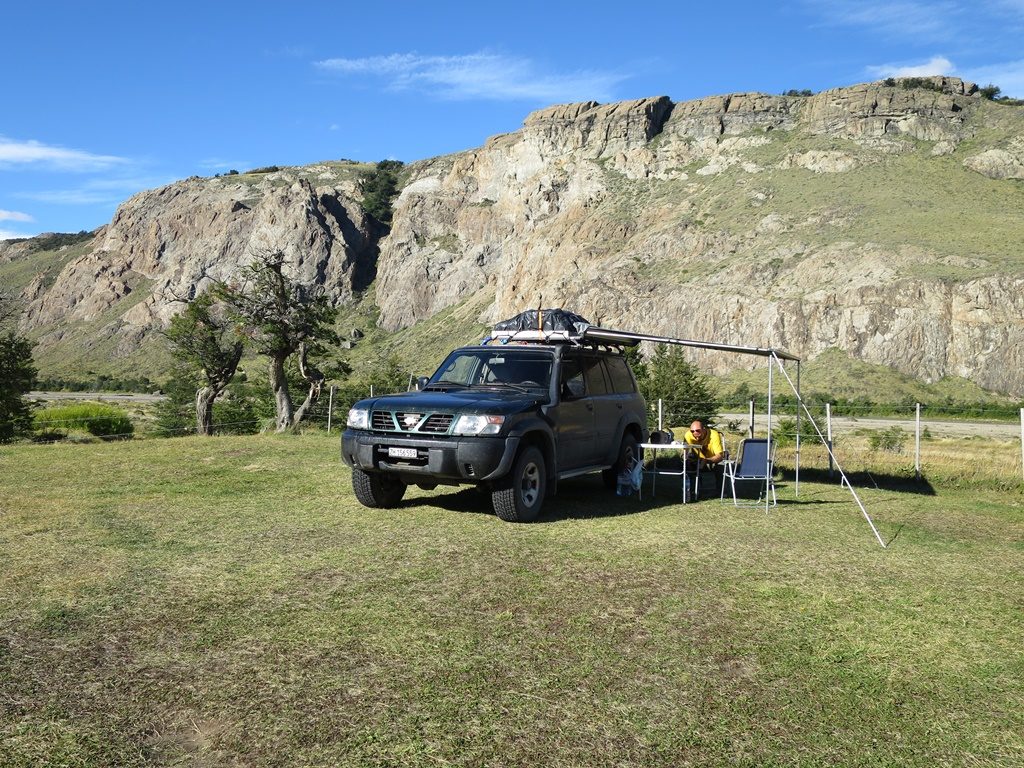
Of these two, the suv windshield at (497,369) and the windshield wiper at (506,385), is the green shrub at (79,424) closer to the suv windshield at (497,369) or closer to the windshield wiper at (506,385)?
the suv windshield at (497,369)

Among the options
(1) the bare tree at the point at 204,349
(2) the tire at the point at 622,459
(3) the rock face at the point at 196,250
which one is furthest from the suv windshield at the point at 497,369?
(3) the rock face at the point at 196,250

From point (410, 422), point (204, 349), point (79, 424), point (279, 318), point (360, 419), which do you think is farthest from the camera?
point (79, 424)

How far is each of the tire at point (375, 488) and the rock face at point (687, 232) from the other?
50.6 metres

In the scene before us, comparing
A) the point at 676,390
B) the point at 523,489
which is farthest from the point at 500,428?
the point at 676,390

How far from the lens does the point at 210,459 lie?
14.1m

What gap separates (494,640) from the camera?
496 cm

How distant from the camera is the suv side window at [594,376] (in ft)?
35.8

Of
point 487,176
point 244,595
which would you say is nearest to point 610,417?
point 244,595

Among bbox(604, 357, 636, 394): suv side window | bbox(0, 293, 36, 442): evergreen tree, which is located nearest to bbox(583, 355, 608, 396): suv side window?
bbox(604, 357, 636, 394): suv side window

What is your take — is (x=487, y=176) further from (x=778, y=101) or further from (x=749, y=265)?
(x=749, y=265)

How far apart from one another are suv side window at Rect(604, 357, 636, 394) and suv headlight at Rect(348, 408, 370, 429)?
12.7ft

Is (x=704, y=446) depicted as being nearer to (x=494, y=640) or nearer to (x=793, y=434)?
(x=494, y=640)

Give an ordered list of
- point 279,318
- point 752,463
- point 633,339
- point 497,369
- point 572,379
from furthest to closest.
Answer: point 279,318
point 633,339
point 752,463
point 497,369
point 572,379

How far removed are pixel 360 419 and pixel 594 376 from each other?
3.40 meters
